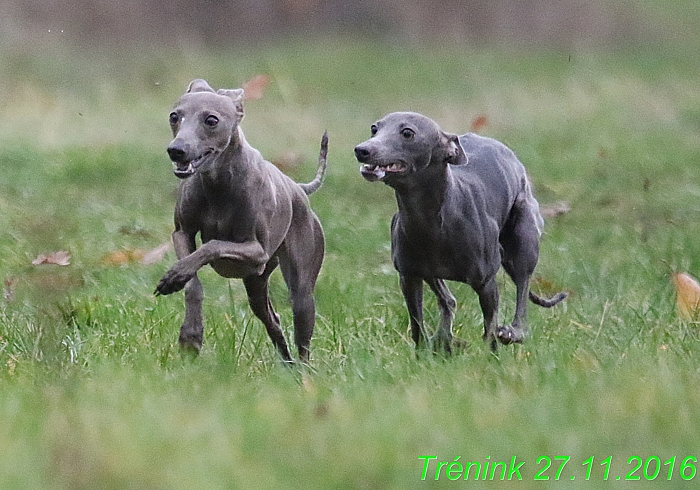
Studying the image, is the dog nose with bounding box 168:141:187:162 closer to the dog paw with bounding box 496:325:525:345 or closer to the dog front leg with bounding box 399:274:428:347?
the dog front leg with bounding box 399:274:428:347

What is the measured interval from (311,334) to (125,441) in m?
2.01

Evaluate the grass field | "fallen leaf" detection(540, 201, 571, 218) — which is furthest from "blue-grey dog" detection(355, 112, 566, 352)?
"fallen leaf" detection(540, 201, 571, 218)

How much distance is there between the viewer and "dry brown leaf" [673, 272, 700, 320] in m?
5.23

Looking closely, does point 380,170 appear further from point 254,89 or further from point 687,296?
point 687,296

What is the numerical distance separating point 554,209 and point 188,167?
467 centimetres

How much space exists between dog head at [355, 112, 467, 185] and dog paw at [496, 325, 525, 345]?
672mm

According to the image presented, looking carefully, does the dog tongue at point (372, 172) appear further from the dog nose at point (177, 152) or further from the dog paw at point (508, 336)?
the dog paw at point (508, 336)

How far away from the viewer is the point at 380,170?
179 inches

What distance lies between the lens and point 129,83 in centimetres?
306

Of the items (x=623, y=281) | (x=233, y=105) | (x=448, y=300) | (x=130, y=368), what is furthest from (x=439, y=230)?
(x=623, y=281)

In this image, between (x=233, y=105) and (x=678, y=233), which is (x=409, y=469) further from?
(x=678, y=233)

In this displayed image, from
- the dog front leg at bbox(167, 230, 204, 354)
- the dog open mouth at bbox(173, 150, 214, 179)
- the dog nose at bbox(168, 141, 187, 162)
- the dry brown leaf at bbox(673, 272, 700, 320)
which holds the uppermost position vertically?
the dog nose at bbox(168, 141, 187, 162)

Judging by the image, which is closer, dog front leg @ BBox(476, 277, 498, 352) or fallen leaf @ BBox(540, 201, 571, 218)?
dog front leg @ BBox(476, 277, 498, 352)

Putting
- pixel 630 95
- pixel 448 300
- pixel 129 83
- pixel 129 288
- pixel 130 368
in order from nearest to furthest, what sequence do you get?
pixel 129 83 → pixel 130 368 → pixel 448 300 → pixel 129 288 → pixel 630 95
